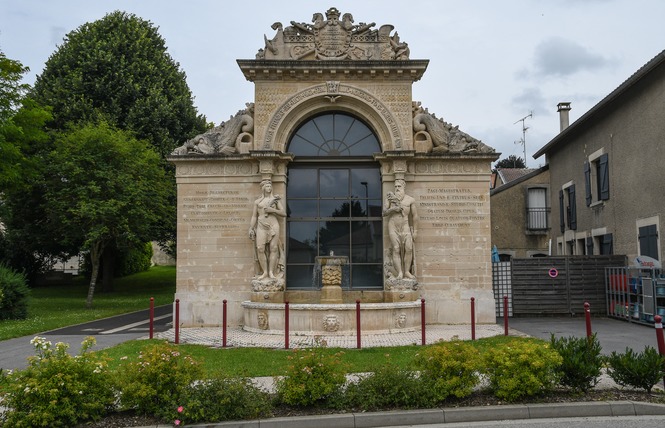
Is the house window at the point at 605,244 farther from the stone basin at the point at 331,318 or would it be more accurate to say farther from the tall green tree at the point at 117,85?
the tall green tree at the point at 117,85

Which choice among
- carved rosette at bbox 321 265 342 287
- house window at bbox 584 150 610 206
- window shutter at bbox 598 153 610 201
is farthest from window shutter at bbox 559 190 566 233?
carved rosette at bbox 321 265 342 287

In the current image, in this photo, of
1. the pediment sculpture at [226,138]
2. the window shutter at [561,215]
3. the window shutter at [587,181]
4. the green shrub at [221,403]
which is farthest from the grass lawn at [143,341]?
the window shutter at [561,215]

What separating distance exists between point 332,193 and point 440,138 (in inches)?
144

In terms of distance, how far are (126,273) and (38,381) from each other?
3458 centimetres

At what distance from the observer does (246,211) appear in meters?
16.1

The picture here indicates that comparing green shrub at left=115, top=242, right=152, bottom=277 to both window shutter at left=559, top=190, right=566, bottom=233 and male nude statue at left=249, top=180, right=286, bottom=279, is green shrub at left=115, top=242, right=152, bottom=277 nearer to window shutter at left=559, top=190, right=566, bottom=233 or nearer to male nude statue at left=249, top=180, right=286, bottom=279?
male nude statue at left=249, top=180, right=286, bottom=279

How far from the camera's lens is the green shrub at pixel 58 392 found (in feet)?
19.3

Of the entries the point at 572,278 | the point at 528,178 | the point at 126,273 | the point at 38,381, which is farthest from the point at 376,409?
the point at 126,273

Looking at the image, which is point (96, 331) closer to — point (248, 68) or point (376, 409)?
point (248, 68)

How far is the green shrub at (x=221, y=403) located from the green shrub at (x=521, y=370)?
2.88 m

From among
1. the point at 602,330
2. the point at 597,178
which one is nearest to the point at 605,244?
the point at 597,178

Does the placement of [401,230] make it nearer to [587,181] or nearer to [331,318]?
[331,318]

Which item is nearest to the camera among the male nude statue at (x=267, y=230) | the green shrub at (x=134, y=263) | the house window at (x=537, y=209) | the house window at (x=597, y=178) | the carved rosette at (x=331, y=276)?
the carved rosette at (x=331, y=276)

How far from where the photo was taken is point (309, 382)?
6590mm
